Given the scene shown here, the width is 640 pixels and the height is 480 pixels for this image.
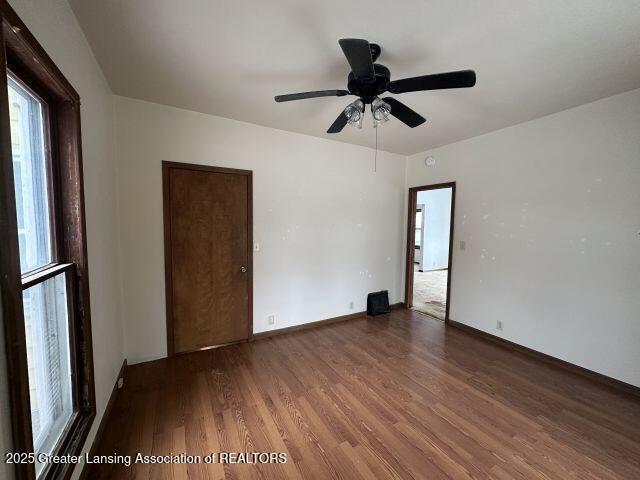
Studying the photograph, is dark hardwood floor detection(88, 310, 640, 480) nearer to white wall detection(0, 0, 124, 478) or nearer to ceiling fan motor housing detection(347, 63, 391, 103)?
white wall detection(0, 0, 124, 478)

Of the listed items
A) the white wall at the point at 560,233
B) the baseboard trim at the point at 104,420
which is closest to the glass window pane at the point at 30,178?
the baseboard trim at the point at 104,420

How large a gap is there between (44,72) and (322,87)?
5.60ft

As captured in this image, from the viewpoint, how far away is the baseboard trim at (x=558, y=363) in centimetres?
221

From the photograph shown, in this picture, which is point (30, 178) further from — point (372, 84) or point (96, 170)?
point (372, 84)

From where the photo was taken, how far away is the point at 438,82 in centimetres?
142

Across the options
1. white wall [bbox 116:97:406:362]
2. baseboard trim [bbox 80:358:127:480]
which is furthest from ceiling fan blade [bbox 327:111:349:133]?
baseboard trim [bbox 80:358:127:480]

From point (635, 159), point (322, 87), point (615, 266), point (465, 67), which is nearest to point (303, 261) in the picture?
point (322, 87)

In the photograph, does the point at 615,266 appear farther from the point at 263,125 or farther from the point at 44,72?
the point at 44,72

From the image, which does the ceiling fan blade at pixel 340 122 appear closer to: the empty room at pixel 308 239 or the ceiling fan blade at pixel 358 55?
the empty room at pixel 308 239

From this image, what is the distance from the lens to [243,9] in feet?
4.53

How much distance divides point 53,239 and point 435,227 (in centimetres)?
807

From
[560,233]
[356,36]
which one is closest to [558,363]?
[560,233]

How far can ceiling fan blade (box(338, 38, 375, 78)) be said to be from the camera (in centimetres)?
117

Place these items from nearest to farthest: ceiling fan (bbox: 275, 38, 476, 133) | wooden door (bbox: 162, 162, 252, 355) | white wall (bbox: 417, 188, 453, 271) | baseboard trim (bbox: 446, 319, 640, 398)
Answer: ceiling fan (bbox: 275, 38, 476, 133), baseboard trim (bbox: 446, 319, 640, 398), wooden door (bbox: 162, 162, 252, 355), white wall (bbox: 417, 188, 453, 271)
